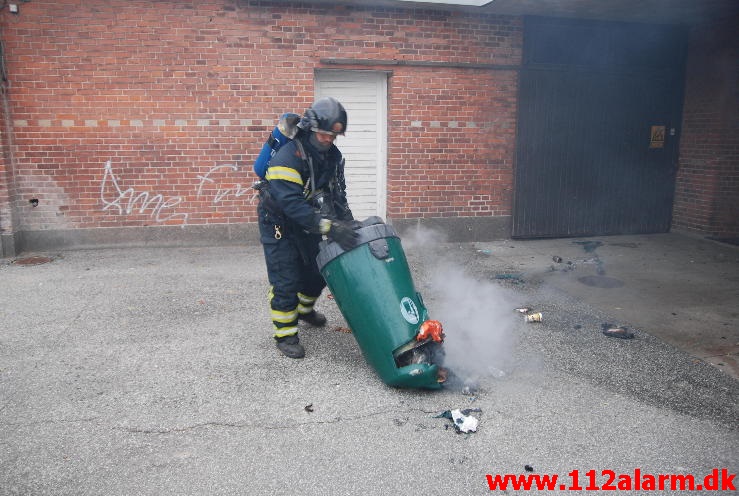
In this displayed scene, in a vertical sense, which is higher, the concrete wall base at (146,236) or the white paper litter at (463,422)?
the concrete wall base at (146,236)

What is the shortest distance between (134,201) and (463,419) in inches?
227

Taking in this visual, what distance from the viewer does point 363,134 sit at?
783cm

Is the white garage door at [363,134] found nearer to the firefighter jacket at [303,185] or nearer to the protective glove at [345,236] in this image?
the firefighter jacket at [303,185]

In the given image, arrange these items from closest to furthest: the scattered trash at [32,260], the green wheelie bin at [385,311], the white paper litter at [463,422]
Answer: the white paper litter at [463,422] → the green wheelie bin at [385,311] → the scattered trash at [32,260]

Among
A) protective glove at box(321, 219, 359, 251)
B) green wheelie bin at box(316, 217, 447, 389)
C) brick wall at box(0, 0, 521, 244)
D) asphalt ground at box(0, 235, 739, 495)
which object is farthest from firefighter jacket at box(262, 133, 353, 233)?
brick wall at box(0, 0, 521, 244)

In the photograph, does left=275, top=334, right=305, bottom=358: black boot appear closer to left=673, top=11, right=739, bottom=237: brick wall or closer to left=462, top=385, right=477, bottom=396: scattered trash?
left=462, top=385, right=477, bottom=396: scattered trash

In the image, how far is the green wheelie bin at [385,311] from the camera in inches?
132

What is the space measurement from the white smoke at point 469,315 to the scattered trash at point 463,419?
39 centimetres

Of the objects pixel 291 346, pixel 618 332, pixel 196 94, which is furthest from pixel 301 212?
pixel 196 94

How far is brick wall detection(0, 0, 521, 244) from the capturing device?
681 centimetres

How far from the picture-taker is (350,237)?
11.4 feet

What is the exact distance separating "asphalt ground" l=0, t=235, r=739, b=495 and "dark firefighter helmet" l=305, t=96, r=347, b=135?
1.71m

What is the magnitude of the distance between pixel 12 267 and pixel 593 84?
27.3 feet

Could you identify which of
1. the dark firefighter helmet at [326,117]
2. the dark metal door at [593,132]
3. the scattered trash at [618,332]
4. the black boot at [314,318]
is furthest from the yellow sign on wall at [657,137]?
the dark firefighter helmet at [326,117]
